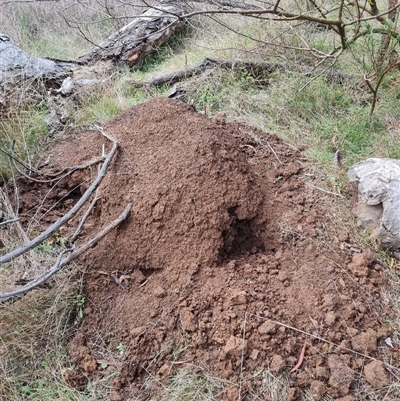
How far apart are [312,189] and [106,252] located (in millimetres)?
1200

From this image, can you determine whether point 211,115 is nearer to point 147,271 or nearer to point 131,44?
point 147,271

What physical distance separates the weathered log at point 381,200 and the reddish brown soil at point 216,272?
0.16m

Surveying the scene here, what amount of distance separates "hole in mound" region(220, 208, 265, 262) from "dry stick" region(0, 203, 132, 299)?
0.53 meters

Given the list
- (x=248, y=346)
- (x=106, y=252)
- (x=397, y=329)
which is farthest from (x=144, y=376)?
(x=397, y=329)

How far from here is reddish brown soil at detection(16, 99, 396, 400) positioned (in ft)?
5.61

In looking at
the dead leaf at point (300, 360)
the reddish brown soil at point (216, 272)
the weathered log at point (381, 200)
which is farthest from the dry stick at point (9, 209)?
the weathered log at point (381, 200)

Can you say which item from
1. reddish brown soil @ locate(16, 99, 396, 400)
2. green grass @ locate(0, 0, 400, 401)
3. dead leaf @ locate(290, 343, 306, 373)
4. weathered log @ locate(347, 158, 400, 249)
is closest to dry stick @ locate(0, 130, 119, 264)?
reddish brown soil @ locate(16, 99, 396, 400)

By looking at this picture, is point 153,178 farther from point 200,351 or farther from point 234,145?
point 200,351

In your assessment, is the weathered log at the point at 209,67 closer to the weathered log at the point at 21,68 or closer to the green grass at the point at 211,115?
the green grass at the point at 211,115

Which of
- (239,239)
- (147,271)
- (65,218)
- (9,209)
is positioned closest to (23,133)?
(9,209)

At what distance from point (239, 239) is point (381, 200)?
0.74 metres

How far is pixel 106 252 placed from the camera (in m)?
2.13

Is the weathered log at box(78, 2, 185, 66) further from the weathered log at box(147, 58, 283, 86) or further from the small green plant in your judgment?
the small green plant

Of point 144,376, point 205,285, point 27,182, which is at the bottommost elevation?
point 144,376
